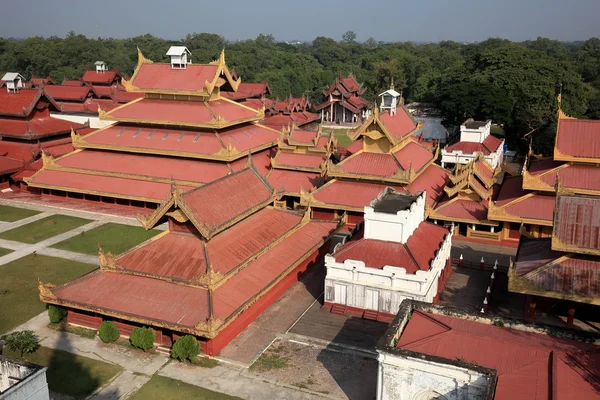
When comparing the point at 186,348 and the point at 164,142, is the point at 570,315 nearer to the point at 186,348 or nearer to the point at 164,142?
the point at 186,348

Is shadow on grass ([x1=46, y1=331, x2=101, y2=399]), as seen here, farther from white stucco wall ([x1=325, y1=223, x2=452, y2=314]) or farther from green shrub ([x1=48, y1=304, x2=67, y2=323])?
white stucco wall ([x1=325, y1=223, x2=452, y2=314])

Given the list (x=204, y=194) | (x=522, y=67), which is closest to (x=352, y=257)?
(x=204, y=194)

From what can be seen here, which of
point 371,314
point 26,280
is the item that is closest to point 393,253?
point 371,314

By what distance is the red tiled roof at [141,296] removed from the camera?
18312 mm

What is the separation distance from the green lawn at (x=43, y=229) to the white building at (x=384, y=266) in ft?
60.6

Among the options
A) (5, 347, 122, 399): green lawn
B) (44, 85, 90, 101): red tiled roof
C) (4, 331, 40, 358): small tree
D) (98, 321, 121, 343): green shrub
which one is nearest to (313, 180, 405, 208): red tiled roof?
(98, 321, 121, 343): green shrub

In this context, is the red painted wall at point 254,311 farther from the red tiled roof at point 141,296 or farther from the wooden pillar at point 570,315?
the wooden pillar at point 570,315

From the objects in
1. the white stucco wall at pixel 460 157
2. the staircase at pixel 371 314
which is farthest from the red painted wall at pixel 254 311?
the white stucco wall at pixel 460 157

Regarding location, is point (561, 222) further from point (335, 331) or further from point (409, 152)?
point (409, 152)

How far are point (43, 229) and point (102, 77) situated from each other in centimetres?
4274

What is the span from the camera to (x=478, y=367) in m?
13.6

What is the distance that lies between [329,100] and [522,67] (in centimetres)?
2905

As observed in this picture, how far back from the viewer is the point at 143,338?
18.7 m

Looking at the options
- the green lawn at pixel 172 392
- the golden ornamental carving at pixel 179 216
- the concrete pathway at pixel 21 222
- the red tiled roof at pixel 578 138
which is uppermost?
the red tiled roof at pixel 578 138
